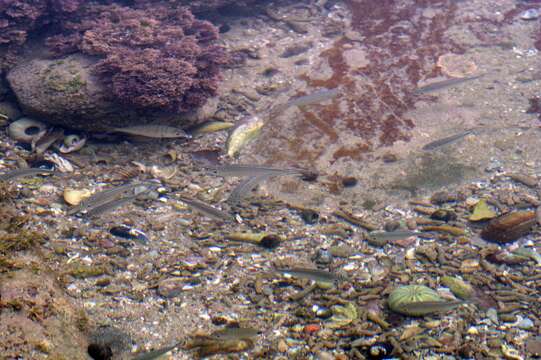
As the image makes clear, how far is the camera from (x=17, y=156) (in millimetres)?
6398

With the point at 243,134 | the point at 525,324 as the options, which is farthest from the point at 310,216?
the point at 525,324

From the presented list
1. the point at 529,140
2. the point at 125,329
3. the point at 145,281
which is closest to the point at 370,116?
the point at 529,140

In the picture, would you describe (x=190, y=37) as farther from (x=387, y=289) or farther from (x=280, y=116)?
(x=387, y=289)

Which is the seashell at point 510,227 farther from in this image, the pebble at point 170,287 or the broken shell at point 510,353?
the pebble at point 170,287

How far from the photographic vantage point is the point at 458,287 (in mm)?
4270

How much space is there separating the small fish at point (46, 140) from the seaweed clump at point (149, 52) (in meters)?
1.12

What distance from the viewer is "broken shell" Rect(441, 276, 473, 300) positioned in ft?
13.8

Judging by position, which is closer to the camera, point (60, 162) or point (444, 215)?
point (444, 215)

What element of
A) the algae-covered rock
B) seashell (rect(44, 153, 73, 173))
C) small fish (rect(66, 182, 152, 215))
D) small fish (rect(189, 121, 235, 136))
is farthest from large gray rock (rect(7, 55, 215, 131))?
the algae-covered rock

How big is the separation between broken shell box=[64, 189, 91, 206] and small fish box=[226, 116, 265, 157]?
88.8 inches

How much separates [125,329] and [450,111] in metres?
6.47

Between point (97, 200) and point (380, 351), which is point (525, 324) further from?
point (97, 200)

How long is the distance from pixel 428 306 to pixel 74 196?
4.40 meters

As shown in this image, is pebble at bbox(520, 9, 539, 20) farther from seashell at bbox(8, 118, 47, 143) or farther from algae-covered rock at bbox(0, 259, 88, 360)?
algae-covered rock at bbox(0, 259, 88, 360)
